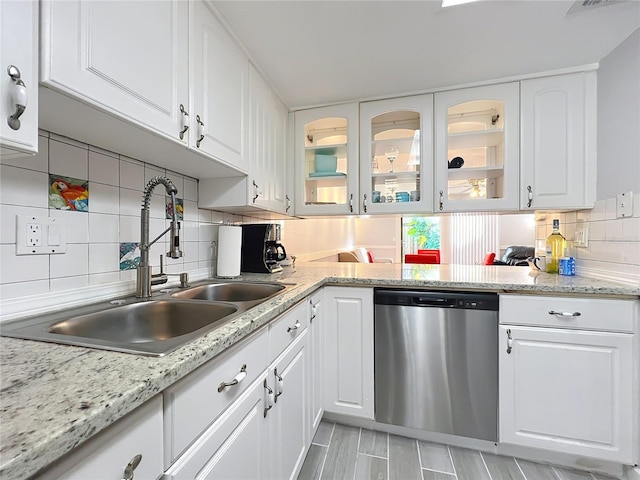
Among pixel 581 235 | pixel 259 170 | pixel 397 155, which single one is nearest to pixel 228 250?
pixel 259 170

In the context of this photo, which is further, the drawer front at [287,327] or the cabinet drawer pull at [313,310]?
the cabinet drawer pull at [313,310]

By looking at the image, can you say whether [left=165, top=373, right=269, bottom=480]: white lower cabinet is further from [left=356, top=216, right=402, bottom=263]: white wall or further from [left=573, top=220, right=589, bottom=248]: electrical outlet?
[left=356, top=216, right=402, bottom=263]: white wall

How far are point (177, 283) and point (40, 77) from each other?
102 cm

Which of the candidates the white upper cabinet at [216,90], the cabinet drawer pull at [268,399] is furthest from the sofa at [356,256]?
the cabinet drawer pull at [268,399]

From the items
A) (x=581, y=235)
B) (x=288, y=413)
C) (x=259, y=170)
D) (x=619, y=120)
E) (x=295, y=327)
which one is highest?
(x=619, y=120)

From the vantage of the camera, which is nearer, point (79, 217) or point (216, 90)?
point (79, 217)

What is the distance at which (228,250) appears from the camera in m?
1.71

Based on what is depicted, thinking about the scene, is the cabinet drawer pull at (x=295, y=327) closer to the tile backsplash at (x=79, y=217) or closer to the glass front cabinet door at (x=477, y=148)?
the tile backsplash at (x=79, y=217)

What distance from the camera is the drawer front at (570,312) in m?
1.36

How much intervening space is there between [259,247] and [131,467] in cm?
147

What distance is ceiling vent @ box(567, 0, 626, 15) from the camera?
1257mm

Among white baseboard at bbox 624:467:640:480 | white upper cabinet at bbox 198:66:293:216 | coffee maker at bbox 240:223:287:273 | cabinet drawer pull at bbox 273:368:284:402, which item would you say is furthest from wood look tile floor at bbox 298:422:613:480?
white upper cabinet at bbox 198:66:293:216

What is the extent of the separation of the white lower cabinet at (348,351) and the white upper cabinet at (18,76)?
56.3 inches

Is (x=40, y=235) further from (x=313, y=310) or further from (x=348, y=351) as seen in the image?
(x=348, y=351)
